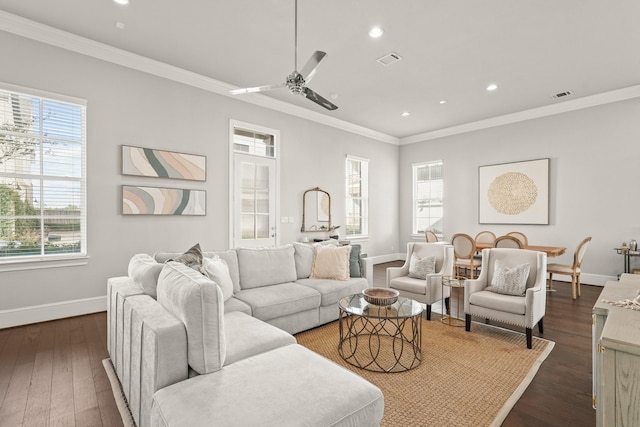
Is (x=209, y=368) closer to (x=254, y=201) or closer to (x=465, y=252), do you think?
(x=254, y=201)

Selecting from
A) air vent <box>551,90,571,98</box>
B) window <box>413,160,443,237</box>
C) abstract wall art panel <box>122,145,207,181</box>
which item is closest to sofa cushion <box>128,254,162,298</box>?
abstract wall art panel <box>122,145,207,181</box>

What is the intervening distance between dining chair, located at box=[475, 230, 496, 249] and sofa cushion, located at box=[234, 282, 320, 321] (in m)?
4.60

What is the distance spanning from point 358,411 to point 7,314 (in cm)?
403

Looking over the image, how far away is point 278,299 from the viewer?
3.01 metres

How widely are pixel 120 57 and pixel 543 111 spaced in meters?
7.10

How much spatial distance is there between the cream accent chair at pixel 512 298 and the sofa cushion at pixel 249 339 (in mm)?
2167

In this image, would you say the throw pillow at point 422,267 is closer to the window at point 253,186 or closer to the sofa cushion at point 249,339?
the sofa cushion at point 249,339

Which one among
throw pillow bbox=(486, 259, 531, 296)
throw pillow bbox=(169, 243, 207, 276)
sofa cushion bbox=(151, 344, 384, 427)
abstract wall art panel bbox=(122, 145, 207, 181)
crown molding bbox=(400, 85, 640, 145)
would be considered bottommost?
sofa cushion bbox=(151, 344, 384, 427)

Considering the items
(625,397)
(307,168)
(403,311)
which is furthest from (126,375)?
(307,168)

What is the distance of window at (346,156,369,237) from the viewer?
23.6 feet

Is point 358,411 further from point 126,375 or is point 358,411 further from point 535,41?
point 535,41

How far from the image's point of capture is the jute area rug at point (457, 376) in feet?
6.42

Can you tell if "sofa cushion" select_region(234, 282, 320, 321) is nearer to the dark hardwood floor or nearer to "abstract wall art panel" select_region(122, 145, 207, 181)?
the dark hardwood floor

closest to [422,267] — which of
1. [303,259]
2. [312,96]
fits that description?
[303,259]
